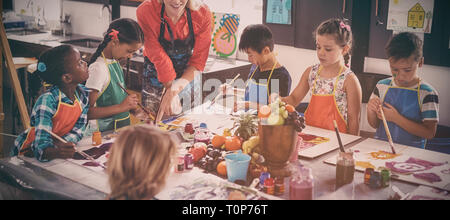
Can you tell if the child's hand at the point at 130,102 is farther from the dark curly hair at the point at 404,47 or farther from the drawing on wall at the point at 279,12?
the drawing on wall at the point at 279,12

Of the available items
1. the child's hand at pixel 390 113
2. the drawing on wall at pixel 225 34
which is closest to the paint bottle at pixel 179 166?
the child's hand at pixel 390 113

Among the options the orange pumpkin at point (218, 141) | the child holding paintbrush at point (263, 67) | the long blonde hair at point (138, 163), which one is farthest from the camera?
the child holding paintbrush at point (263, 67)

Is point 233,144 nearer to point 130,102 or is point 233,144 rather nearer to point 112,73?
point 130,102

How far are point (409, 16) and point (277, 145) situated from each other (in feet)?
6.25

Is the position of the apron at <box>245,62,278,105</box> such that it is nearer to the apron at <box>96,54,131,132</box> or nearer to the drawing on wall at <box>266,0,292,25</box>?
the apron at <box>96,54,131,132</box>

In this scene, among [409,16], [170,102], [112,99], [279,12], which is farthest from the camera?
[279,12]

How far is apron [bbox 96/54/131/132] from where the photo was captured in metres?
2.47

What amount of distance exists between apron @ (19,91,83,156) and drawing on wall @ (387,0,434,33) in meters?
2.13

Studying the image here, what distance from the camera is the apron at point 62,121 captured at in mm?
1950

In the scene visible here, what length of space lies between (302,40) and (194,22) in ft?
3.72

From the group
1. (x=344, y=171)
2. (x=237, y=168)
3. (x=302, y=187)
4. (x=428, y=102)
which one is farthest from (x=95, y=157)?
(x=428, y=102)

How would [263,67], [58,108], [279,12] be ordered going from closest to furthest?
[58,108], [263,67], [279,12]

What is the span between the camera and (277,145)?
1610 millimetres
